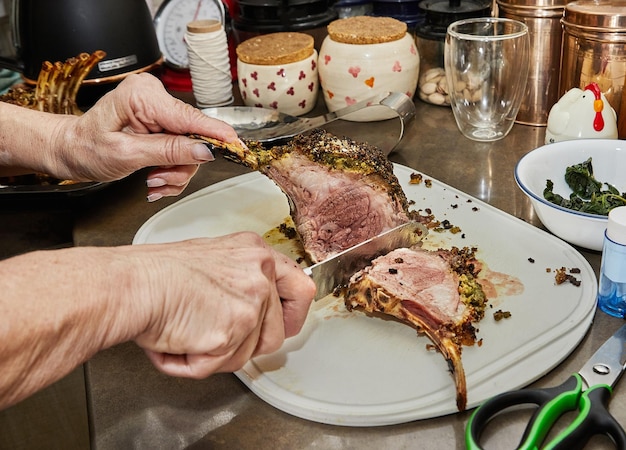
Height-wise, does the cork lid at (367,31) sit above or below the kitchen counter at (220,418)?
above

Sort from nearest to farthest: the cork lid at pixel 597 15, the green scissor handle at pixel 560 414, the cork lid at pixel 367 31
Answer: the green scissor handle at pixel 560 414, the cork lid at pixel 597 15, the cork lid at pixel 367 31

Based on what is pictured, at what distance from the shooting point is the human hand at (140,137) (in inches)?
50.9

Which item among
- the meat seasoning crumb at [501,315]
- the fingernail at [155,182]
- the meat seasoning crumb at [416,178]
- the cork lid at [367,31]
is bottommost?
the meat seasoning crumb at [501,315]

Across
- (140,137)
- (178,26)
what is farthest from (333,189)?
(178,26)

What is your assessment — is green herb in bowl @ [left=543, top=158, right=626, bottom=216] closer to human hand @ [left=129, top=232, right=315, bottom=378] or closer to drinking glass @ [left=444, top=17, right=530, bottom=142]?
drinking glass @ [left=444, top=17, right=530, bottom=142]

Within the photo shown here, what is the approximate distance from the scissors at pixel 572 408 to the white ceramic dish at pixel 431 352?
83mm

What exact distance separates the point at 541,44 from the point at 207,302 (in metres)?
1.32

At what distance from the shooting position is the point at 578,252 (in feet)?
4.20

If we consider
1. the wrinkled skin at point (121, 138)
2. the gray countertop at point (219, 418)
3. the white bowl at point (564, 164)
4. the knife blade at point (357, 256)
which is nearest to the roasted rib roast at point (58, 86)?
the wrinkled skin at point (121, 138)

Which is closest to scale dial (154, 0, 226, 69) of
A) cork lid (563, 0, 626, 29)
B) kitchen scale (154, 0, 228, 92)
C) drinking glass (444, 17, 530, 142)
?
kitchen scale (154, 0, 228, 92)

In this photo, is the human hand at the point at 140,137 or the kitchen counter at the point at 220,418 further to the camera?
the human hand at the point at 140,137

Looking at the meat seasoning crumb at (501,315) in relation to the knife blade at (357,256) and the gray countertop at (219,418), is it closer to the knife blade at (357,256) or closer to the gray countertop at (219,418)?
the gray countertop at (219,418)

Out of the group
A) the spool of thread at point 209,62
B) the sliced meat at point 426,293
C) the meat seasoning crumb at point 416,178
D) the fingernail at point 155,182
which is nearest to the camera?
Answer: the sliced meat at point 426,293

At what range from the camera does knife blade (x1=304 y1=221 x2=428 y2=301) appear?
1163mm
